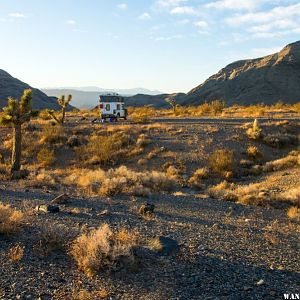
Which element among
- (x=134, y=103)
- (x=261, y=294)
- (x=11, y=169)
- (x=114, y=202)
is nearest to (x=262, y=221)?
(x=114, y=202)

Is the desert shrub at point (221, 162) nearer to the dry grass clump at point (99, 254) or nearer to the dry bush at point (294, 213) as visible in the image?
the dry bush at point (294, 213)

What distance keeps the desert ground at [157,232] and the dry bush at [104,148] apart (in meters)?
1.35

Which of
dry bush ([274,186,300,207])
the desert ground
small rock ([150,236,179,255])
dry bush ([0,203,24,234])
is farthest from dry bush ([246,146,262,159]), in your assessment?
dry bush ([0,203,24,234])

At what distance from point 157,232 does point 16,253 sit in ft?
11.1

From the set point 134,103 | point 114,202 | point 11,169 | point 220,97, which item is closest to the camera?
point 114,202

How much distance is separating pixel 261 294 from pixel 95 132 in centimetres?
2658

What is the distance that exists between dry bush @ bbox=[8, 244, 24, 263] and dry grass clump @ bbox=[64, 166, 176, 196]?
303 inches

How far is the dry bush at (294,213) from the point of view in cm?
1341

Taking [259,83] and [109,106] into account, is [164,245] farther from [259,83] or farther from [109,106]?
[259,83]

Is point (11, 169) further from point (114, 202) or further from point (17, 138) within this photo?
point (114, 202)

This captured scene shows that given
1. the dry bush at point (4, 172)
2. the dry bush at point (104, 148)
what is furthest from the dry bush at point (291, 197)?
A: the dry bush at point (104, 148)

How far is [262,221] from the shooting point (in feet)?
42.4

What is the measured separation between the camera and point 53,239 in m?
8.84

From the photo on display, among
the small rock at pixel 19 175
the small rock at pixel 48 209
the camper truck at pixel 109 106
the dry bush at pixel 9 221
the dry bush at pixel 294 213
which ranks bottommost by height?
the small rock at pixel 19 175
